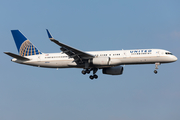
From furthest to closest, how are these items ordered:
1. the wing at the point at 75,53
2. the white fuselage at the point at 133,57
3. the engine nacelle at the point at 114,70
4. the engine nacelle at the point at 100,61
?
the engine nacelle at the point at 114,70
the engine nacelle at the point at 100,61
the white fuselage at the point at 133,57
the wing at the point at 75,53

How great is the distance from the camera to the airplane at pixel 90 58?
48219mm

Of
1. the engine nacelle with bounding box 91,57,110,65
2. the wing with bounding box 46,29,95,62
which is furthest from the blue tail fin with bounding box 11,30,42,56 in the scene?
the engine nacelle with bounding box 91,57,110,65

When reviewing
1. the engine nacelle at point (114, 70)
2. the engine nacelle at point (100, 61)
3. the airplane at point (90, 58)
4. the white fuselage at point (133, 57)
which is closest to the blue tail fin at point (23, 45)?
the airplane at point (90, 58)

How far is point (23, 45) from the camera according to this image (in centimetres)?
5503

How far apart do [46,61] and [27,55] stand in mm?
4138

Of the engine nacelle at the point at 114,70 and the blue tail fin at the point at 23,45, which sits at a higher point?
the blue tail fin at the point at 23,45

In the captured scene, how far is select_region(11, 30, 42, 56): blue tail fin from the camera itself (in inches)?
2133

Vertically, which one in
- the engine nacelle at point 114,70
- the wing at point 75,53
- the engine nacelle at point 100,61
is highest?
the wing at point 75,53

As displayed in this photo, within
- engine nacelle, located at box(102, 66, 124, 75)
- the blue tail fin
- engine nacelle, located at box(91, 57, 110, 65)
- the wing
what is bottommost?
engine nacelle, located at box(102, 66, 124, 75)

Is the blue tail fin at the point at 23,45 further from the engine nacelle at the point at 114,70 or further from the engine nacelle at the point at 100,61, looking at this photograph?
the engine nacelle at the point at 114,70

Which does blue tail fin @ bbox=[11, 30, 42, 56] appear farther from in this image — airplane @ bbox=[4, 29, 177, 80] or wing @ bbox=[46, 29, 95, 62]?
wing @ bbox=[46, 29, 95, 62]

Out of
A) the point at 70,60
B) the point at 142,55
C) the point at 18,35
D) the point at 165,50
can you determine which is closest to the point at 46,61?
the point at 70,60

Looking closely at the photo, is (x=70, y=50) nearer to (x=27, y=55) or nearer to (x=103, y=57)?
(x=103, y=57)

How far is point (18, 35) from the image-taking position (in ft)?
182
